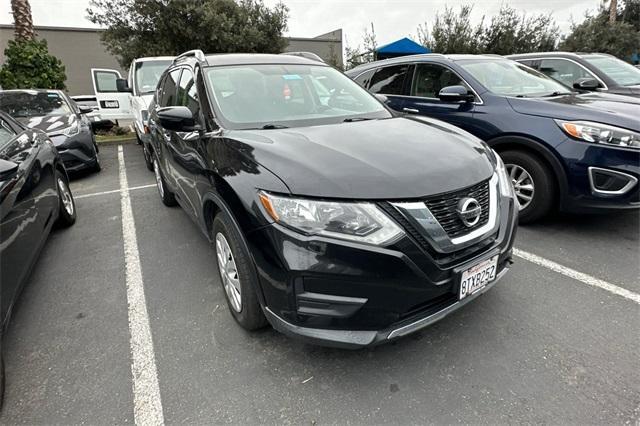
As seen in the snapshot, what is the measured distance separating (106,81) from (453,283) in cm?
1123

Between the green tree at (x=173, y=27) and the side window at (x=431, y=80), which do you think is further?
the green tree at (x=173, y=27)

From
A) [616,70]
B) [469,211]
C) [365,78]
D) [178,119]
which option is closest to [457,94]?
[365,78]

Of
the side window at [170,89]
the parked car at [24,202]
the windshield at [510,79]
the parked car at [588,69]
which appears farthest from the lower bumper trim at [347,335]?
the parked car at [588,69]

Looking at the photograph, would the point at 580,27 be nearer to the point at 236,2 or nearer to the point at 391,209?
the point at 236,2

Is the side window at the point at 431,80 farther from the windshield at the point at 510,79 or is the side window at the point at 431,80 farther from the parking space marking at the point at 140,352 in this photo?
the parking space marking at the point at 140,352

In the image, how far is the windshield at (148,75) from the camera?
297 inches

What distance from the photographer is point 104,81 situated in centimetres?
1000

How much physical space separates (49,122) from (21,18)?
603 centimetres

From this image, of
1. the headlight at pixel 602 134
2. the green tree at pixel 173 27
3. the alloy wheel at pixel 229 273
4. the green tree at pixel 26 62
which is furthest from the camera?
the green tree at pixel 173 27

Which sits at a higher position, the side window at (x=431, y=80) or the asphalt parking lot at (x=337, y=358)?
the side window at (x=431, y=80)

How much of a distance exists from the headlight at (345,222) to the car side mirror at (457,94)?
2.88 meters

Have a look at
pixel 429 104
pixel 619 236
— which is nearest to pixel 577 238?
pixel 619 236

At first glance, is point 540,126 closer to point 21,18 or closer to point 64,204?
point 64,204

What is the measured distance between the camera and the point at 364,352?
85.7 inches
